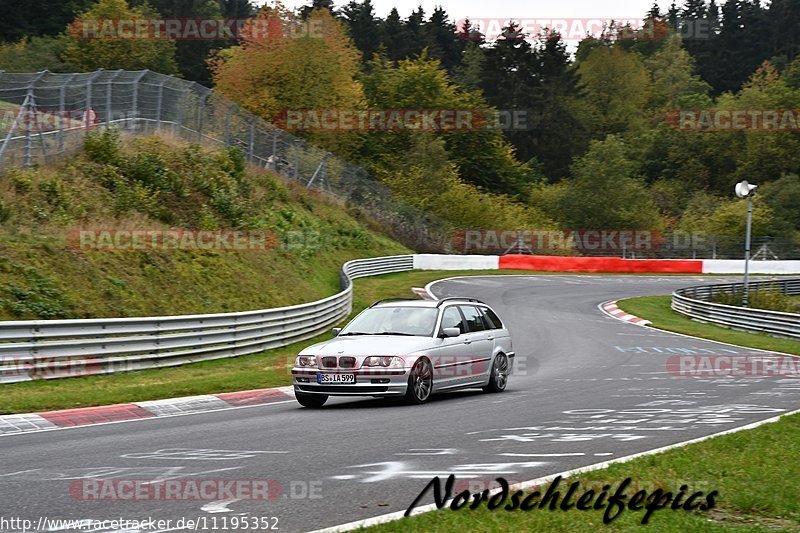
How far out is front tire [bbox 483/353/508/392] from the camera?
53.9ft

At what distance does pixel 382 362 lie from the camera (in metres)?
13.9

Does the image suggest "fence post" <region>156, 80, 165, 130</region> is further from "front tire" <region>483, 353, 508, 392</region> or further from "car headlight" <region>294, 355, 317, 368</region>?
"car headlight" <region>294, 355, 317, 368</region>

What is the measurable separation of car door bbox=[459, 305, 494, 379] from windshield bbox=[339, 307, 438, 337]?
0.79 m

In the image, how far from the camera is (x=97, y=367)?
1794 cm

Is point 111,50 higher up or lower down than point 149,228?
higher up

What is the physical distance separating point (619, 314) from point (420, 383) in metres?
25.4

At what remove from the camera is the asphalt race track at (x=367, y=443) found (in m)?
7.23

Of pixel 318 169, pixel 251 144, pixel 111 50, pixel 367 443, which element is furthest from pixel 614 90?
pixel 367 443

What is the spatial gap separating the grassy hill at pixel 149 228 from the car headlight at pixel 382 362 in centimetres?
841


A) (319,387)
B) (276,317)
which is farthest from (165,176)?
(319,387)

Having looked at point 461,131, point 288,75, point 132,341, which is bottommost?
point 132,341

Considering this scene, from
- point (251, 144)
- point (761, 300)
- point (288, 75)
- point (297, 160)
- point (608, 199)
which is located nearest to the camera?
point (761, 300)

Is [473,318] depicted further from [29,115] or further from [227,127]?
[227,127]

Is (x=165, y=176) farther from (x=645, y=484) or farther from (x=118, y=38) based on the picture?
(x=118, y=38)
